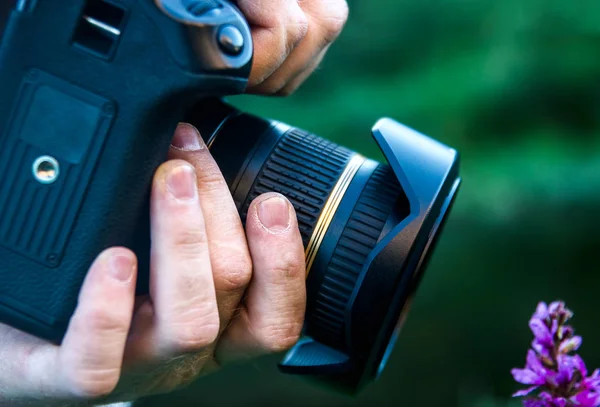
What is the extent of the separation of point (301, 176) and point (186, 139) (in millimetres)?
105

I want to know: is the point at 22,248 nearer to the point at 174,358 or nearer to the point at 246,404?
the point at 174,358

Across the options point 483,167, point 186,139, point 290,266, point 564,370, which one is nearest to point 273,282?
point 290,266

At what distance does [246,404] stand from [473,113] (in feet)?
1.88

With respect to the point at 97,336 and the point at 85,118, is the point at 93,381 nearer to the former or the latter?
the point at 97,336

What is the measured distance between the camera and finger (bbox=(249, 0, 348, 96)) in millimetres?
722

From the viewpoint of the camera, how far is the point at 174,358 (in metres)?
0.59

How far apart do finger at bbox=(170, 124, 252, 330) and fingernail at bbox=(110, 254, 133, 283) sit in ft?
0.23

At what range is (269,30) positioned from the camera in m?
0.66

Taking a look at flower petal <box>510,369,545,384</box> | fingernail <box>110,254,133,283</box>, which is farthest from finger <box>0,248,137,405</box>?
flower petal <box>510,369,545,384</box>

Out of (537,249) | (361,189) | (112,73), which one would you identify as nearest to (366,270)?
(361,189)

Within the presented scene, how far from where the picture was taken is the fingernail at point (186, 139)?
59cm

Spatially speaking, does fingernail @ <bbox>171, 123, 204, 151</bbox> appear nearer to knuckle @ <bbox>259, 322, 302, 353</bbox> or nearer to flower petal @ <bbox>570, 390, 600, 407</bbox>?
knuckle @ <bbox>259, 322, 302, 353</bbox>

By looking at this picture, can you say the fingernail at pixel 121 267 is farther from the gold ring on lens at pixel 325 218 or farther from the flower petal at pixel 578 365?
the flower petal at pixel 578 365

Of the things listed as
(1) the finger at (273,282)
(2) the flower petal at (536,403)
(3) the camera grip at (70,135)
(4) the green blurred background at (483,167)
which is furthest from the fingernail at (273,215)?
(4) the green blurred background at (483,167)
